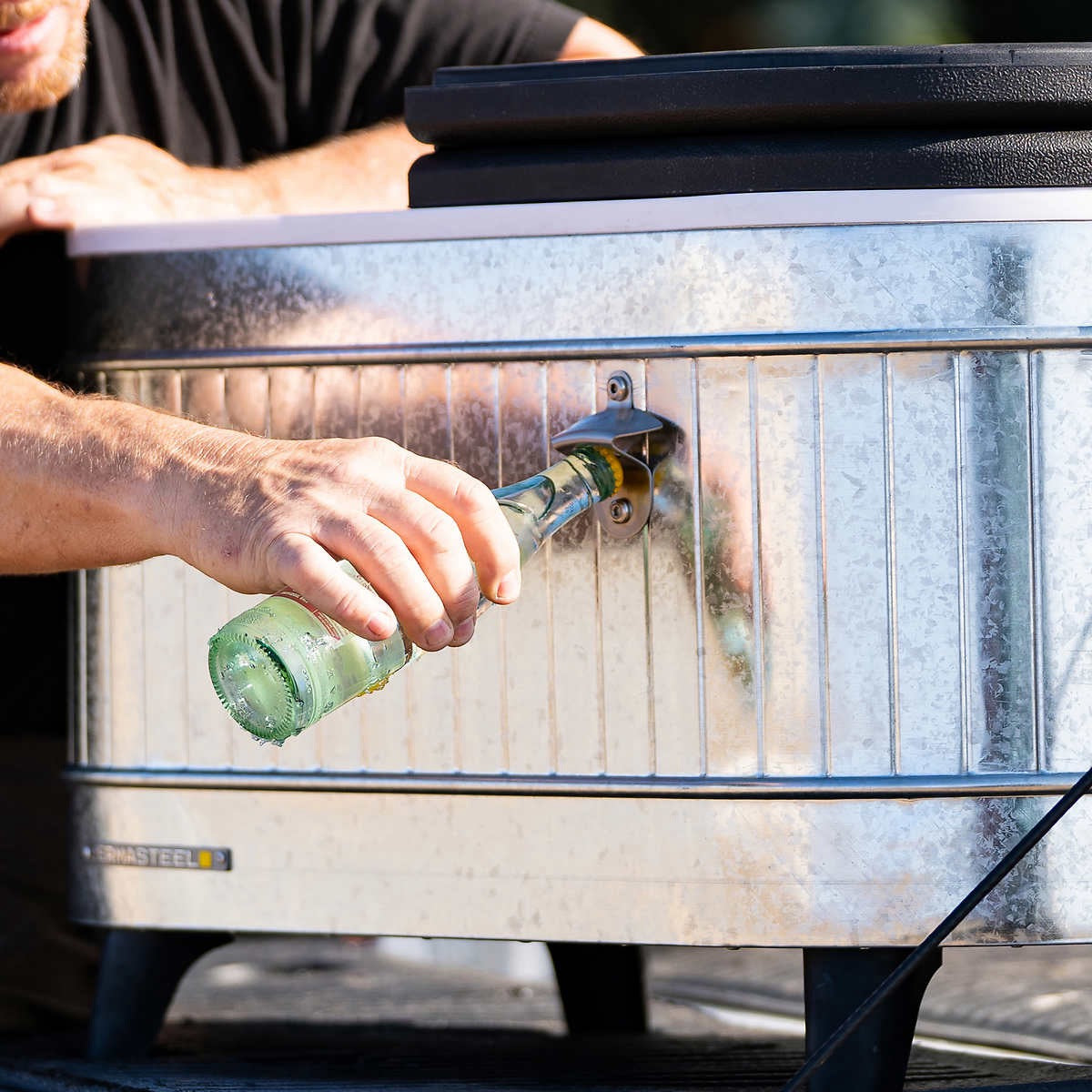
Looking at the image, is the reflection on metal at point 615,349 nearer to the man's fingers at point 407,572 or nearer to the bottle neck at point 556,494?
the bottle neck at point 556,494

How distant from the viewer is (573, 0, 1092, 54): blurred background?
456 cm

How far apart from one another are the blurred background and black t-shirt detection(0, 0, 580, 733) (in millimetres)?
3000

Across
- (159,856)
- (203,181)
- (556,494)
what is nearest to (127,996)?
(159,856)

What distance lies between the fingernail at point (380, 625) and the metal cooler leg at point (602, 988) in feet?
2.88

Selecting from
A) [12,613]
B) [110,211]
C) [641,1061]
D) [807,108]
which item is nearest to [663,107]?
[807,108]

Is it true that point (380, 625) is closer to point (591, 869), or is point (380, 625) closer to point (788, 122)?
point (591, 869)

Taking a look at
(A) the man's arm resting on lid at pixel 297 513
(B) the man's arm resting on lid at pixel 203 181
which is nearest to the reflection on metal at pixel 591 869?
(A) the man's arm resting on lid at pixel 297 513

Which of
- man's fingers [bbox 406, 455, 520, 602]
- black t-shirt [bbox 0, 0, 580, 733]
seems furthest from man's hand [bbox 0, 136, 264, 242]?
man's fingers [bbox 406, 455, 520, 602]

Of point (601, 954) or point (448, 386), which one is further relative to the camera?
point (601, 954)

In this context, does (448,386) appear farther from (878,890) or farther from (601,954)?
(601,954)

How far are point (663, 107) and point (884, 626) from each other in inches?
13.4

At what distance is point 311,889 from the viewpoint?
3.55 feet

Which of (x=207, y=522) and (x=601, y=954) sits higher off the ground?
(x=207, y=522)

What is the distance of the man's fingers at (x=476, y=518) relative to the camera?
2.66 feet
